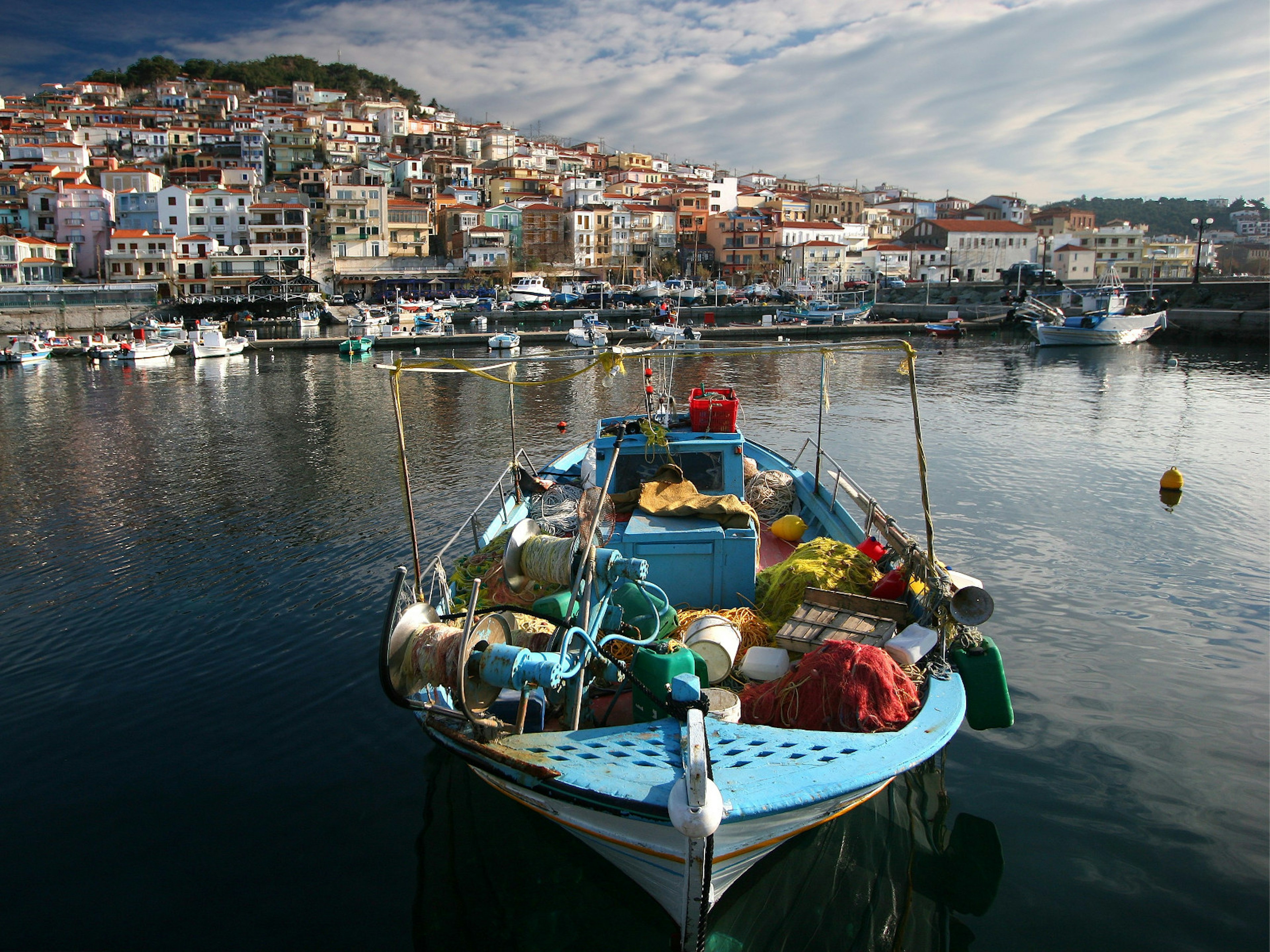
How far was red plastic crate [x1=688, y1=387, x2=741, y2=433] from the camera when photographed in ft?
33.6

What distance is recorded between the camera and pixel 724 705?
6.05m

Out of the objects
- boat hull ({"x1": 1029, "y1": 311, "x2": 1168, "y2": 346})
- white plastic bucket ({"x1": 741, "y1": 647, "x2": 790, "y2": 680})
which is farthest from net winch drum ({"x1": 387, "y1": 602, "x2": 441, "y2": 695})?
boat hull ({"x1": 1029, "y1": 311, "x2": 1168, "y2": 346})

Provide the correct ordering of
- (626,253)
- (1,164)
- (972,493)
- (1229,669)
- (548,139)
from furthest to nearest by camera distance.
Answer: (548,139) < (626,253) < (1,164) < (972,493) < (1229,669)

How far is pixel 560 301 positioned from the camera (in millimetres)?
76562

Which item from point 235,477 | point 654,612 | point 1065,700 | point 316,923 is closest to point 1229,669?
point 1065,700

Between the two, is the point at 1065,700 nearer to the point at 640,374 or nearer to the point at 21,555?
the point at 21,555

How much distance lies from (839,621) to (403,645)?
13.1ft

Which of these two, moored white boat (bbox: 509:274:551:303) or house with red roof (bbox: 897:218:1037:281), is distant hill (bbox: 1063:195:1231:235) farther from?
moored white boat (bbox: 509:274:551:303)

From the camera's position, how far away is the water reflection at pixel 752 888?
5.81 metres

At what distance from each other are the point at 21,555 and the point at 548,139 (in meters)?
150

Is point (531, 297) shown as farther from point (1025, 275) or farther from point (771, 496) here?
point (771, 496)

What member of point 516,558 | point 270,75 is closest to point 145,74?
point 270,75

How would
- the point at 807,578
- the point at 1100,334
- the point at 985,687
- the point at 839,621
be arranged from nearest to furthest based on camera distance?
the point at 985,687 < the point at 839,621 < the point at 807,578 < the point at 1100,334

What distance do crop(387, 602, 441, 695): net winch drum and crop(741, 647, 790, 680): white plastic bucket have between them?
2.92 metres
